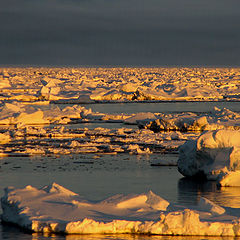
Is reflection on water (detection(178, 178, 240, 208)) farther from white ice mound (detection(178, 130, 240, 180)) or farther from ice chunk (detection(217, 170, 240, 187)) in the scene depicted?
white ice mound (detection(178, 130, 240, 180))

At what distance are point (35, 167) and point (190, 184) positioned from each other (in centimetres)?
525

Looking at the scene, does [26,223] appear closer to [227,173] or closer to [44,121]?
[227,173]

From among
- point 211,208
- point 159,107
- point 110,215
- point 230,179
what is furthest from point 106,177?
point 159,107

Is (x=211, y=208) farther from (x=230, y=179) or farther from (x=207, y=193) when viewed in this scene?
(x=230, y=179)

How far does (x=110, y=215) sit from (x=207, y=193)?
498 centimetres

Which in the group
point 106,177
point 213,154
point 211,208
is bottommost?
point 211,208

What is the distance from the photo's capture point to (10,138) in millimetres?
28375

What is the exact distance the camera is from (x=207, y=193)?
1614 cm

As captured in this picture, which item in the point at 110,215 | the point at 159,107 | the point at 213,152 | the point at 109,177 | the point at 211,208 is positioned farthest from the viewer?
the point at 159,107

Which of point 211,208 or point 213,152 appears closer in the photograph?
point 211,208

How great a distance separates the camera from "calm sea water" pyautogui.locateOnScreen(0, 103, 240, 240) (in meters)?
16.0

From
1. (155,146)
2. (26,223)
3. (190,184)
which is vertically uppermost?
(155,146)

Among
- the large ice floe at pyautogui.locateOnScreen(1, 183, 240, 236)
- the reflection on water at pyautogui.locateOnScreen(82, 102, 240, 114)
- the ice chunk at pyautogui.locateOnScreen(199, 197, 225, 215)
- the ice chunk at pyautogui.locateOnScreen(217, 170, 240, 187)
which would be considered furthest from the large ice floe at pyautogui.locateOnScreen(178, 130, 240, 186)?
the reflection on water at pyautogui.locateOnScreen(82, 102, 240, 114)

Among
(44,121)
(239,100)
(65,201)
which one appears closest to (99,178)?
(65,201)
